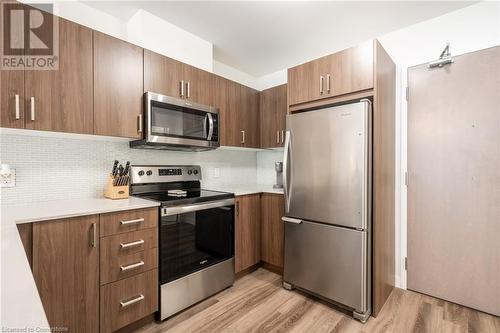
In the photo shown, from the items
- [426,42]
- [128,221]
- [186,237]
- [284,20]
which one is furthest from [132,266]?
[426,42]

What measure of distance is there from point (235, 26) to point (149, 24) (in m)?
0.77

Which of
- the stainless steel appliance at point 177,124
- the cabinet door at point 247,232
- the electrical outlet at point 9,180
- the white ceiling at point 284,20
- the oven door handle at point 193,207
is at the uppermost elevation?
the white ceiling at point 284,20

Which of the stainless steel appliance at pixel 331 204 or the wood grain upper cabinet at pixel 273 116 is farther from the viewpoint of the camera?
the wood grain upper cabinet at pixel 273 116

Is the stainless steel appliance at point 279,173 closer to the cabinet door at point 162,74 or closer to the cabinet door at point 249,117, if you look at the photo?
the cabinet door at point 249,117

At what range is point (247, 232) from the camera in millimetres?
2545

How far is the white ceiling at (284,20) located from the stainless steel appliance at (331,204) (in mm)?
892

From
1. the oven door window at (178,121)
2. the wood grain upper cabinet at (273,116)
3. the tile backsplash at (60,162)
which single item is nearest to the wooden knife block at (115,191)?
the tile backsplash at (60,162)

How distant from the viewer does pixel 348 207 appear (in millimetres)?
1876

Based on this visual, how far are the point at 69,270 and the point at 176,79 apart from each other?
5.33ft

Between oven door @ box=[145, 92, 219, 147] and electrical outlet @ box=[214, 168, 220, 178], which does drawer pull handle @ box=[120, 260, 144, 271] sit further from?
electrical outlet @ box=[214, 168, 220, 178]

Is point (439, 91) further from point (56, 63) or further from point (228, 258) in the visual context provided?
point (56, 63)

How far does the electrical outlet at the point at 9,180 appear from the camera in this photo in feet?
5.20

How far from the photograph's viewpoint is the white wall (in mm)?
1960

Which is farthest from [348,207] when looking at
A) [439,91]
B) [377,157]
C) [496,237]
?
[439,91]
